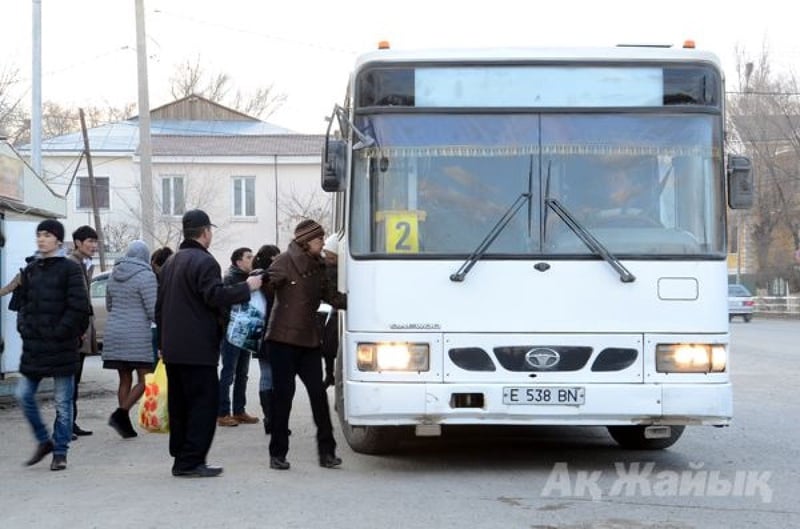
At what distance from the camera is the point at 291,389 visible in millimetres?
9352

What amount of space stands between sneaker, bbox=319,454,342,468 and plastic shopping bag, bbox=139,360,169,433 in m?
1.69

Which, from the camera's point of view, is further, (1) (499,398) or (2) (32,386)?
(2) (32,386)

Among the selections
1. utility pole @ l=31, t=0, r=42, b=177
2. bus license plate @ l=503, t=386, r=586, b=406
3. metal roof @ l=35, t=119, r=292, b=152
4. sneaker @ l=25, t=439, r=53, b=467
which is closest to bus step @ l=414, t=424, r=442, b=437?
bus license plate @ l=503, t=386, r=586, b=406

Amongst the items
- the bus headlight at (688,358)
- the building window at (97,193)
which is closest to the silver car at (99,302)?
the bus headlight at (688,358)

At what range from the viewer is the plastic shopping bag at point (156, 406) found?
10.6 m

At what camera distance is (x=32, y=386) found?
9.48 metres

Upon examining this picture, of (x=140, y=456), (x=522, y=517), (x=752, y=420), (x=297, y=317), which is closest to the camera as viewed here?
(x=522, y=517)

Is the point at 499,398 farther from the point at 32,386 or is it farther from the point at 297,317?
the point at 32,386

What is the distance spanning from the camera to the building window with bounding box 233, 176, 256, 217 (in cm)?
5222

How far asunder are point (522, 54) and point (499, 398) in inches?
94.6

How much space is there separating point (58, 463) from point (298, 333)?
6.88ft

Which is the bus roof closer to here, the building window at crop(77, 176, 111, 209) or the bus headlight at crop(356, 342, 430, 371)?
the bus headlight at crop(356, 342, 430, 371)

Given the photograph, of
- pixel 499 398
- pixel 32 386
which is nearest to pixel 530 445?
pixel 499 398

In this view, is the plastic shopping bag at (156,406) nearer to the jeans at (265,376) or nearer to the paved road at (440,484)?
the paved road at (440,484)
